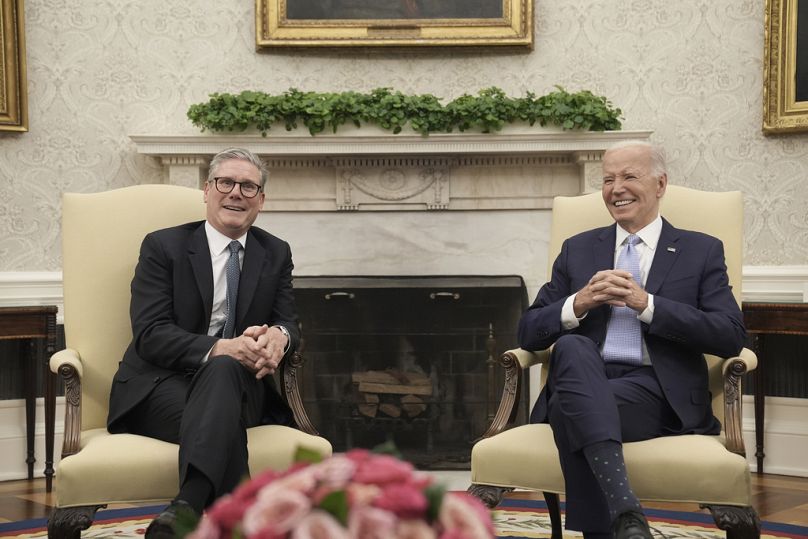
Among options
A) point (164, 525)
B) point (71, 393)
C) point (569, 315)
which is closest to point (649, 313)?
point (569, 315)

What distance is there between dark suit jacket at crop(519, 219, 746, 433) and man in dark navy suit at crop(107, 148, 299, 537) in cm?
88

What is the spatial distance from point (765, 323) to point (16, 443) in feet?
12.8

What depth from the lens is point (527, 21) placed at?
16.8 ft

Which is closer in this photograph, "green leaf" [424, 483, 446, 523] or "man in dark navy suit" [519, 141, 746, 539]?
"green leaf" [424, 483, 446, 523]

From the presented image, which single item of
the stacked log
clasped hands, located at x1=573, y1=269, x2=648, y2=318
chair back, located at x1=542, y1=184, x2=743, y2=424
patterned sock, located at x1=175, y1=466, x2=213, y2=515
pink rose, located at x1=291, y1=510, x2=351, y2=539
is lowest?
the stacked log

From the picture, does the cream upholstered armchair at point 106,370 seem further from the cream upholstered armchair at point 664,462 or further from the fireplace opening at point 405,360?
the fireplace opening at point 405,360

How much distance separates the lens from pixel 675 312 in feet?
9.07

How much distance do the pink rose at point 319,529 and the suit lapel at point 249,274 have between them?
2.02 m

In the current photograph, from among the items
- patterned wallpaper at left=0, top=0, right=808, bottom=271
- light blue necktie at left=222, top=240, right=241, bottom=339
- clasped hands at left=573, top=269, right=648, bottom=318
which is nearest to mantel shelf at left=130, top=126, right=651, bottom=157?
patterned wallpaper at left=0, top=0, right=808, bottom=271

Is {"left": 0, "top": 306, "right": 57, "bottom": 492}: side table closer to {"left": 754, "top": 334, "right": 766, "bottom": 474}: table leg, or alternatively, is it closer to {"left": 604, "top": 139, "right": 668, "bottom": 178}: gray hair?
{"left": 604, "top": 139, "right": 668, "bottom": 178}: gray hair

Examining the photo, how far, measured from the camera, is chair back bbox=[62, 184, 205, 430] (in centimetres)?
304

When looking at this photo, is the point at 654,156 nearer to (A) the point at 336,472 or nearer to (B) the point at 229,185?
(B) the point at 229,185

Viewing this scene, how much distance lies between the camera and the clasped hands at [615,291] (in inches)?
110

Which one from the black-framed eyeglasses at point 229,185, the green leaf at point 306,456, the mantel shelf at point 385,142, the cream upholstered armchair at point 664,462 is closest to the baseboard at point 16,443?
the mantel shelf at point 385,142
